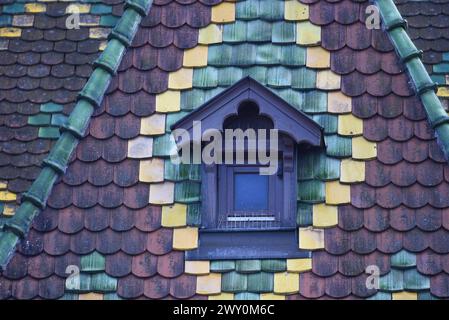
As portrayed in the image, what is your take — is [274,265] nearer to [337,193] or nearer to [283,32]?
[337,193]

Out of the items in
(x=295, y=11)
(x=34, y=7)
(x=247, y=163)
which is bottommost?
(x=247, y=163)

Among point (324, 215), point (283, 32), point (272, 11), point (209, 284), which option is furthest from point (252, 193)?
point (272, 11)

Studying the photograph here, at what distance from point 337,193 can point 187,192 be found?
1.15m

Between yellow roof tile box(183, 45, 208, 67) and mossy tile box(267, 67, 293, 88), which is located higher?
yellow roof tile box(183, 45, 208, 67)

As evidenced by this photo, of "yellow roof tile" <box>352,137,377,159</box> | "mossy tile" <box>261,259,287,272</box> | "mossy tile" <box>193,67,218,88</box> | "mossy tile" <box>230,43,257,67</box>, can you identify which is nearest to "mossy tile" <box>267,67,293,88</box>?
"mossy tile" <box>230,43,257,67</box>

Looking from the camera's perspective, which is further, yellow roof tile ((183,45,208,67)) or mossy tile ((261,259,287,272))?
yellow roof tile ((183,45,208,67))

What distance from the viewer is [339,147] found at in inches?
532

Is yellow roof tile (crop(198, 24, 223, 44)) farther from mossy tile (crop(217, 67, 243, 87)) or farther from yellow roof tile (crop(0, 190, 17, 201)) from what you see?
yellow roof tile (crop(0, 190, 17, 201))

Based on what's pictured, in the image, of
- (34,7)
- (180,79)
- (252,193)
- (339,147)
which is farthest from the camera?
(34,7)

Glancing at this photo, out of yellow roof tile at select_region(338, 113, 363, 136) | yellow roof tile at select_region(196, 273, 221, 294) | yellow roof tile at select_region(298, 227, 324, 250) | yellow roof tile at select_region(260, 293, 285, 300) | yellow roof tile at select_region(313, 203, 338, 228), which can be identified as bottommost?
yellow roof tile at select_region(260, 293, 285, 300)

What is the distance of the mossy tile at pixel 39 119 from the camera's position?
1487 cm

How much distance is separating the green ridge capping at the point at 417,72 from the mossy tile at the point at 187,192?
6.18 ft

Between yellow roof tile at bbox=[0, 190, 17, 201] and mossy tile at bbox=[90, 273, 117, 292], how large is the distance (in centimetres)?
151

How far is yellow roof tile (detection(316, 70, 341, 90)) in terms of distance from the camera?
45.1 ft
